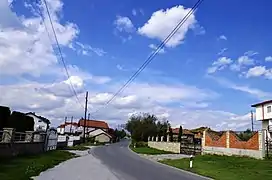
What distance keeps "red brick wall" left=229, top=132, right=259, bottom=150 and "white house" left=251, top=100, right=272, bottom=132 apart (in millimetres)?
25314

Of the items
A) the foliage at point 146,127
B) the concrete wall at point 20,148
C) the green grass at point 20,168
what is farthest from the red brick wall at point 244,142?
the foliage at point 146,127

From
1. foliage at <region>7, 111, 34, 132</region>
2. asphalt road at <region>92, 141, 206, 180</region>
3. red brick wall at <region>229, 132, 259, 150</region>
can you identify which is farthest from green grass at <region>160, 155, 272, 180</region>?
foliage at <region>7, 111, 34, 132</region>

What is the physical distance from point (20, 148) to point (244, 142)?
63.9ft

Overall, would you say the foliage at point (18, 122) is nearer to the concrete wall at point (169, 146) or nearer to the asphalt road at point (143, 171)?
the asphalt road at point (143, 171)

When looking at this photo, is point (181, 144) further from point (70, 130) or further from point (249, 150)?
point (70, 130)

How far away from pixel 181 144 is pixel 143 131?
44.0m

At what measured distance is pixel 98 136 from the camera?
119062 millimetres

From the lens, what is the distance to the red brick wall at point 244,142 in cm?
3123

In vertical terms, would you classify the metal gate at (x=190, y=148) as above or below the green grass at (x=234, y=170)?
above

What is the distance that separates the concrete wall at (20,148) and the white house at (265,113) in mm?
38963

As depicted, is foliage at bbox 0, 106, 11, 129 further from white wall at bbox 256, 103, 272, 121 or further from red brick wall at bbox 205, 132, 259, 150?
white wall at bbox 256, 103, 272, 121

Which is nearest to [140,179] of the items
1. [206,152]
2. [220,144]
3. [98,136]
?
[220,144]

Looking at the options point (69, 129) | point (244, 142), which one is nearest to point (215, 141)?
point (244, 142)

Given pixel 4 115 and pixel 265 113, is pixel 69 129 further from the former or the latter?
pixel 4 115
